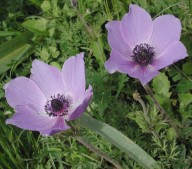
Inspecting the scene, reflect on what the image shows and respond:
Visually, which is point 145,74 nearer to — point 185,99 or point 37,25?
point 185,99

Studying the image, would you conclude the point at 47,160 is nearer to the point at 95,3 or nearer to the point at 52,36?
the point at 52,36

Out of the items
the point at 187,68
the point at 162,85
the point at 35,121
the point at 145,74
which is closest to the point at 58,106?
the point at 35,121

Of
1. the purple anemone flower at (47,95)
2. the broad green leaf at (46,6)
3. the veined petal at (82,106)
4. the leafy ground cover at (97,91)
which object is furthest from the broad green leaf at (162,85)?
the broad green leaf at (46,6)

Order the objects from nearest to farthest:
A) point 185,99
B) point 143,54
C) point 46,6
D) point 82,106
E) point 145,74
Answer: point 82,106
point 145,74
point 143,54
point 185,99
point 46,6

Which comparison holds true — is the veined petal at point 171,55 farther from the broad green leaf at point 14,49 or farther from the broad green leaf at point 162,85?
the broad green leaf at point 14,49

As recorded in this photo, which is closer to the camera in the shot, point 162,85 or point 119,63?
point 119,63

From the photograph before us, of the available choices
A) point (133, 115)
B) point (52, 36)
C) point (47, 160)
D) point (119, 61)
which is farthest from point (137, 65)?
point (52, 36)
